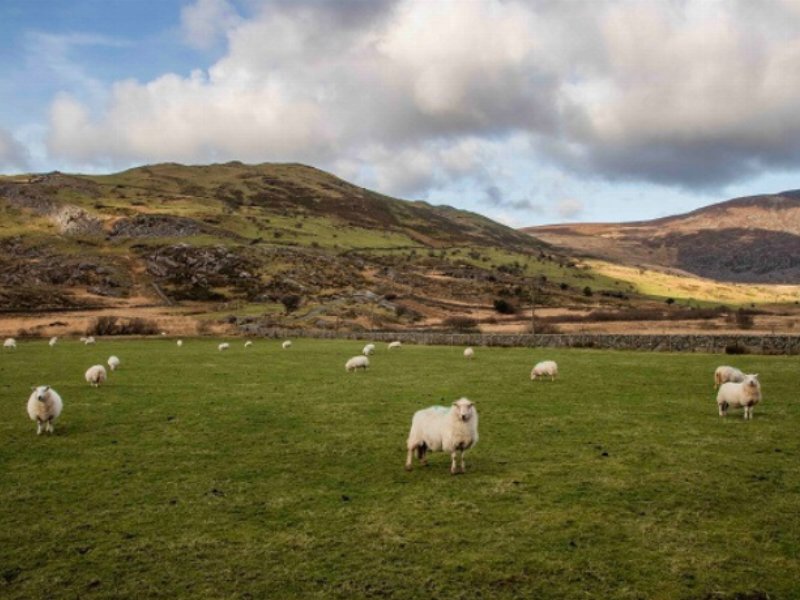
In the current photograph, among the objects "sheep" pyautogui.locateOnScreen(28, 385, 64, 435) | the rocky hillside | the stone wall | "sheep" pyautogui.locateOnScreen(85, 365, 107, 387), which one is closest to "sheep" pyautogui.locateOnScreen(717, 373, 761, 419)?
"sheep" pyautogui.locateOnScreen(28, 385, 64, 435)

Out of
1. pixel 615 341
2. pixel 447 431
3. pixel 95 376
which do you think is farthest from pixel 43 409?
pixel 615 341

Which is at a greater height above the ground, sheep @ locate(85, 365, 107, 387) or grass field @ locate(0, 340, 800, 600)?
sheep @ locate(85, 365, 107, 387)

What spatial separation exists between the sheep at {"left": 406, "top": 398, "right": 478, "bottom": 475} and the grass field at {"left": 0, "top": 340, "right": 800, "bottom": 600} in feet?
2.00

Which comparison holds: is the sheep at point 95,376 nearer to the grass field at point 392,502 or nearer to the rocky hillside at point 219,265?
the grass field at point 392,502

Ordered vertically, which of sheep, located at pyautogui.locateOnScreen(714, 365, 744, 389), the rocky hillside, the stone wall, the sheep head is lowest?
the stone wall

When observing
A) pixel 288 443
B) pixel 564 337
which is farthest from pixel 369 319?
pixel 288 443

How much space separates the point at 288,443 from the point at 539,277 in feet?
534

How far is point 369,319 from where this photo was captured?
94.0m

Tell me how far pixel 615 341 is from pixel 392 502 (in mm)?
44225

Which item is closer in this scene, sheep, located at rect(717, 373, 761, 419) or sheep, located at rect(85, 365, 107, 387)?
sheep, located at rect(717, 373, 761, 419)

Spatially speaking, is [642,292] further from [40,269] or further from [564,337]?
[40,269]

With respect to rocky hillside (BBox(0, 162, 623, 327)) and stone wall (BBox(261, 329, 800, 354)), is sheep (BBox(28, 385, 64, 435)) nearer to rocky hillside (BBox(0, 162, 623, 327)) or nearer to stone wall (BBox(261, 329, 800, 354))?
stone wall (BBox(261, 329, 800, 354))

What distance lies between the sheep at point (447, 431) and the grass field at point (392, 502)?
2.00 ft

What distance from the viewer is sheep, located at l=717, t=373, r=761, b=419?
766 inches
